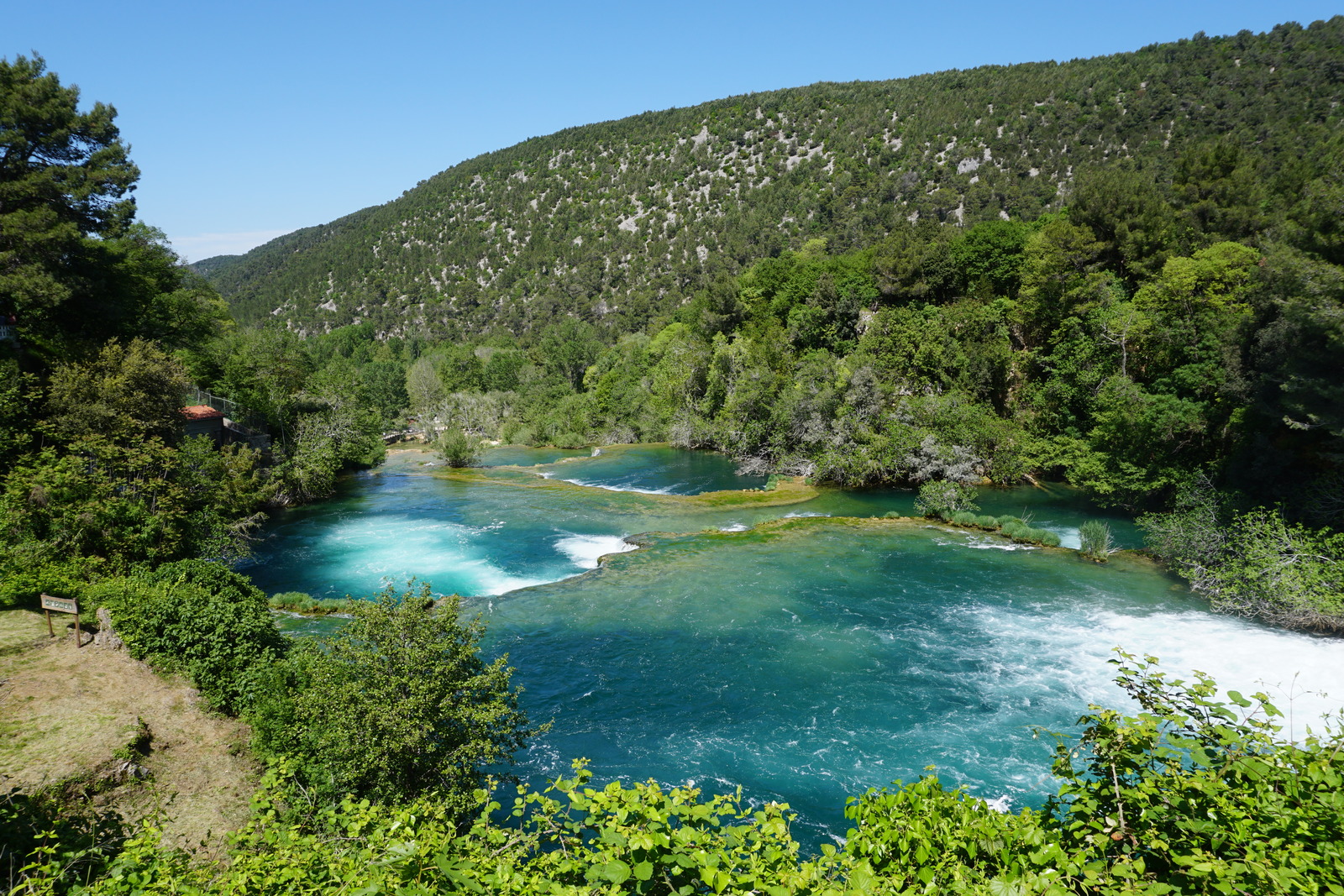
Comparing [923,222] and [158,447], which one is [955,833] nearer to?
[158,447]

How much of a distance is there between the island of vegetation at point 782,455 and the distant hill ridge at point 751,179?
1300mm

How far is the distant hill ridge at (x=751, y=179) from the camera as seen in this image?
77.1 m

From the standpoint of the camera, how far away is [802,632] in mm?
19094

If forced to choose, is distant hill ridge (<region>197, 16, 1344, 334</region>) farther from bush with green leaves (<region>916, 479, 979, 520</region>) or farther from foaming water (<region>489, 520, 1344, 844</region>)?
foaming water (<region>489, 520, 1344, 844</region>)

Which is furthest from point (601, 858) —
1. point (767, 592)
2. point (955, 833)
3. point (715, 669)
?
point (767, 592)

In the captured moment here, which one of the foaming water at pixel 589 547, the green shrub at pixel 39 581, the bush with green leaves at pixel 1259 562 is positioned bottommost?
the foaming water at pixel 589 547

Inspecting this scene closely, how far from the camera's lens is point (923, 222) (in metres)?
46.8

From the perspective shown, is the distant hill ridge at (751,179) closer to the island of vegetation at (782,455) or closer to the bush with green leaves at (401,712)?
the island of vegetation at (782,455)

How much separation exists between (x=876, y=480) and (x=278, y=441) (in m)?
34.3

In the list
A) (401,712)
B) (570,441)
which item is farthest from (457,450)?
(401,712)

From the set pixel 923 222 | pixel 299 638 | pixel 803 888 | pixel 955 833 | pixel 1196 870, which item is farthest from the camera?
pixel 923 222

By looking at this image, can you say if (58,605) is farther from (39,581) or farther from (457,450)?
(457,450)

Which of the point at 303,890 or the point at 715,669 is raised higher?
the point at 303,890

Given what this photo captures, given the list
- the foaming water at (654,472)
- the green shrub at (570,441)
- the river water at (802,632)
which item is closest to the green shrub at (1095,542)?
the river water at (802,632)
